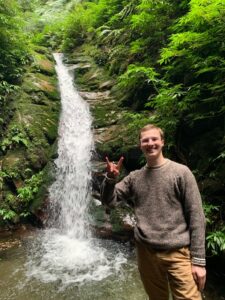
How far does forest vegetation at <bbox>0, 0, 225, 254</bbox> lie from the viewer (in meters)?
5.35

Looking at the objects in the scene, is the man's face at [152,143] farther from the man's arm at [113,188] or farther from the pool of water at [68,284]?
the pool of water at [68,284]

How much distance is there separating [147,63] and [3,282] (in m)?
6.36

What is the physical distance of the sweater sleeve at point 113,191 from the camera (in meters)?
2.66

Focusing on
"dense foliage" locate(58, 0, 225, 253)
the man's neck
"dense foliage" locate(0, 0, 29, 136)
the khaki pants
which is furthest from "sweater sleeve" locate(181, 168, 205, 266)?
"dense foliage" locate(0, 0, 29, 136)

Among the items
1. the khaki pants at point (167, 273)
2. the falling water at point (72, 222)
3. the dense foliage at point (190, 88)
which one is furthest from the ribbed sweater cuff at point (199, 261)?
the falling water at point (72, 222)

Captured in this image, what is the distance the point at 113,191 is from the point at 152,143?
0.55 meters

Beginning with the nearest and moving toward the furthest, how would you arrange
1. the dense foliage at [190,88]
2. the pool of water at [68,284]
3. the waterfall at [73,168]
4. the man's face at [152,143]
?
the man's face at [152,143], the pool of water at [68,284], the dense foliage at [190,88], the waterfall at [73,168]

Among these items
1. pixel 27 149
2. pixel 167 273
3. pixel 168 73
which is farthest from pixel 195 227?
pixel 27 149

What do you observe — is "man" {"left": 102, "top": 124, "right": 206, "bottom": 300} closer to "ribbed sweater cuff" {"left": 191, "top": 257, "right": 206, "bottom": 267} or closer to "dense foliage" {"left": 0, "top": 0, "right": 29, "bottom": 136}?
"ribbed sweater cuff" {"left": 191, "top": 257, "right": 206, "bottom": 267}

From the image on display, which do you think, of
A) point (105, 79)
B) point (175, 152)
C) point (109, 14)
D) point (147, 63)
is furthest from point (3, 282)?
point (109, 14)

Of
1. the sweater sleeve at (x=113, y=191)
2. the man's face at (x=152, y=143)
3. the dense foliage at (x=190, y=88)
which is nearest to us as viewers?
the man's face at (x=152, y=143)

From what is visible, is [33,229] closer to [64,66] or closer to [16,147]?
[16,147]

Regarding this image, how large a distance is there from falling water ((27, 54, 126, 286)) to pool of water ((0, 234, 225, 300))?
4 cm

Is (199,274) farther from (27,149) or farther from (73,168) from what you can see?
(27,149)
